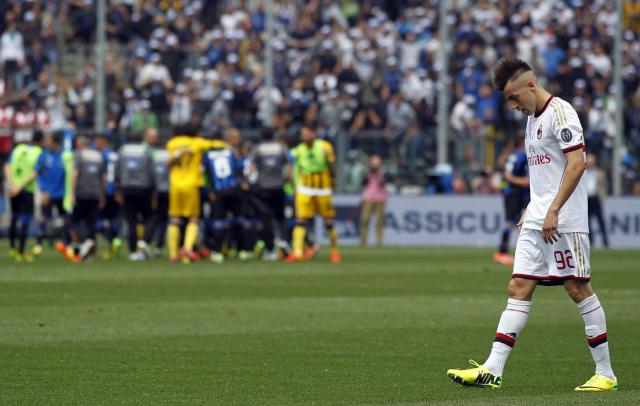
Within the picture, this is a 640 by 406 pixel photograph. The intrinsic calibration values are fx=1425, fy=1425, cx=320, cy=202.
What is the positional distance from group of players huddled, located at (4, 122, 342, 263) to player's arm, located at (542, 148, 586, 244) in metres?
14.0

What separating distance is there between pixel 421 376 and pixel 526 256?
1.21 m

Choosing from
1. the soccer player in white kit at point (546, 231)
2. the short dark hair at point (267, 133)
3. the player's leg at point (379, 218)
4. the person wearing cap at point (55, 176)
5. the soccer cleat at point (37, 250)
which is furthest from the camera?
the player's leg at point (379, 218)

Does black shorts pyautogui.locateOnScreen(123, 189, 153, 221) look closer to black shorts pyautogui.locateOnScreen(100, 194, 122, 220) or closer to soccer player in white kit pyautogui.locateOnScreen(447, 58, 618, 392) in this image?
black shorts pyautogui.locateOnScreen(100, 194, 122, 220)

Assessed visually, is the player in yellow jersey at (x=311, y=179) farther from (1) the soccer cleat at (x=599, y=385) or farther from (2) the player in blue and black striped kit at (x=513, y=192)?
(1) the soccer cleat at (x=599, y=385)

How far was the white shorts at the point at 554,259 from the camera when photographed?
8852mm

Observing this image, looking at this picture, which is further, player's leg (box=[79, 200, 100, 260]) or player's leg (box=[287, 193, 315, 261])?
player's leg (box=[79, 200, 100, 260])

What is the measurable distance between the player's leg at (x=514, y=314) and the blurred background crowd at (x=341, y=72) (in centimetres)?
2181

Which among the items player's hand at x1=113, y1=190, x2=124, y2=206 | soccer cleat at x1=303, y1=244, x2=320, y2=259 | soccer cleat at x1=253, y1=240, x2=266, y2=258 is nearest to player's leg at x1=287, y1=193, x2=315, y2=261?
soccer cleat at x1=303, y1=244, x2=320, y2=259

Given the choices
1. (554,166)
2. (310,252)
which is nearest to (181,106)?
(310,252)

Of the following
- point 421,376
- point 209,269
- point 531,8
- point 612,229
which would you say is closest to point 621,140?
point 612,229

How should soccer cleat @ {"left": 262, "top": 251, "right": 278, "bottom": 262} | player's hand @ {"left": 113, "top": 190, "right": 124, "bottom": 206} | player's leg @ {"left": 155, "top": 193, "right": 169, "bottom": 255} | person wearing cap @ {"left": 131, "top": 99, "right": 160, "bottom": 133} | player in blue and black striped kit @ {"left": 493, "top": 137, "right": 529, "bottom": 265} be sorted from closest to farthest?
player in blue and black striped kit @ {"left": 493, "top": 137, "right": 529, "bottom": 265} → player's hand @ {"left": 113, "top": 190, "right": 124, "bottom": 206} → soccer cleat @ {"left": 262, "top": 251, "right": 278, "bottom": 262} → player's leg @ {"left": 155, "top": 193, "right": 169, "bottom": 255} → person wearing cap @ {"left": 131, "top": 99, "right": 160, "bottom": 133}

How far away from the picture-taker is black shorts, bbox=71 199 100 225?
24.0 m

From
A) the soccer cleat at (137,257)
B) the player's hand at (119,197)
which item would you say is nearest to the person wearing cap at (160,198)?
the player's hand at (119,197)

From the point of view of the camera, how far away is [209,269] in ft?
70.4
